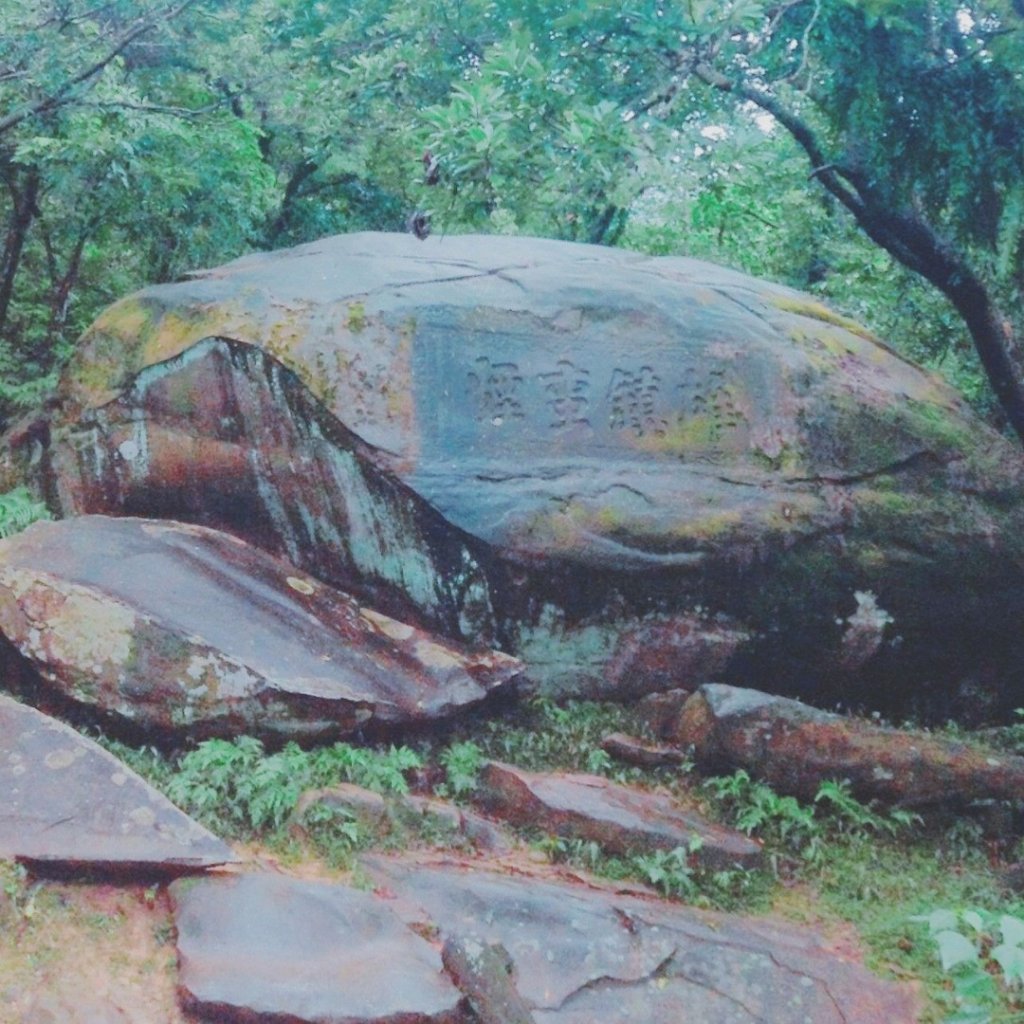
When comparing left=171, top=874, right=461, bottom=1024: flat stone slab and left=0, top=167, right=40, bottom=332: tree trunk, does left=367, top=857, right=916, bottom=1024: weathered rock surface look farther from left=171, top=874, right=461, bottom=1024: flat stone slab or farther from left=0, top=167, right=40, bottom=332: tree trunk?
left=0, top=167, right=40, bottom=332: tree trunk

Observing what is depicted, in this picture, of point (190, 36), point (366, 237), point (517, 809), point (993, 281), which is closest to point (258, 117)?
point (190, 36)

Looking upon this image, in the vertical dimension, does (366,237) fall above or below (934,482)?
above

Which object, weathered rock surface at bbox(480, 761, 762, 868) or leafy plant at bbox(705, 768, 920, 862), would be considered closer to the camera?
weathered rock surface at bbox(480, 761, 762, 868)

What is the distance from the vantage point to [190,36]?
402 inches

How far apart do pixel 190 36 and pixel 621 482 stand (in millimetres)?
6539

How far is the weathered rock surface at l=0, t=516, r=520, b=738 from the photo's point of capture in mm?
6117

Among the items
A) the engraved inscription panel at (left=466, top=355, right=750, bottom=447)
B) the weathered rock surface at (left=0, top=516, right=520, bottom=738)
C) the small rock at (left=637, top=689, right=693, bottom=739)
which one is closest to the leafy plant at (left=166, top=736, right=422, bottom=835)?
the weathered rock surface at (left=0, top=516, right=520, bottom=738)

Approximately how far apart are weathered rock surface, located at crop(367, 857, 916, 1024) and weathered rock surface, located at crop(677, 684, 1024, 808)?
1200mm

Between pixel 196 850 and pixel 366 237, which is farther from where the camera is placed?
pixel 366 237

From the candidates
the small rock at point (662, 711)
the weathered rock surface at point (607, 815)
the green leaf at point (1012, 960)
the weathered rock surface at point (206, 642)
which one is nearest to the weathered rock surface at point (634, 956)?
the weathered rock surface at point (607, 815)

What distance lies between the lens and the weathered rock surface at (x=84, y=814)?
4961mm

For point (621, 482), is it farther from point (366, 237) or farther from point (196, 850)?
point (196, 850)

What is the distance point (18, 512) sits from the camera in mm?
7738

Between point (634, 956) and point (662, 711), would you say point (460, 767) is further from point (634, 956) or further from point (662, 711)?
point (634, 956)
